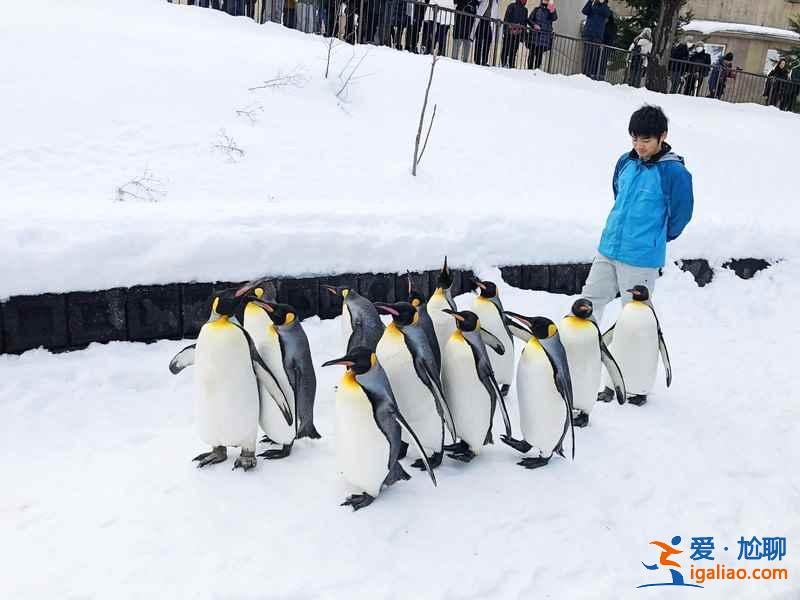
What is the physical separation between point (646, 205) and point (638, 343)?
0.73m

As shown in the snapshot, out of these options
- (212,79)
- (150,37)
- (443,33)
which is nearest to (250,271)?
(212,79)

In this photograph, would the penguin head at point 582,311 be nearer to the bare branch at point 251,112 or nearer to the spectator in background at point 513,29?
the bare branch at point 251,112

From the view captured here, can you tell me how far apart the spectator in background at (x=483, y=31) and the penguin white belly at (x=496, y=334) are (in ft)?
26.8

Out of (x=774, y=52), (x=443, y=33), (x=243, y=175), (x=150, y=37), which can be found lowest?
(x=243, y=175)

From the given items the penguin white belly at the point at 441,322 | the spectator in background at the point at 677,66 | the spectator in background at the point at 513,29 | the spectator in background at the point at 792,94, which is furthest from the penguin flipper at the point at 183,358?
the spectator in background at the point at 792,94

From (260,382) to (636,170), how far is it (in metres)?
2.25

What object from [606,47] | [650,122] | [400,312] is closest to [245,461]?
[400,312]

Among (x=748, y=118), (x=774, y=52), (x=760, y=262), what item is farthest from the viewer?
(x=774, y=52)

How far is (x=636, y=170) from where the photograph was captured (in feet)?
11.8

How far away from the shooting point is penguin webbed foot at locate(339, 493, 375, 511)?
256cm

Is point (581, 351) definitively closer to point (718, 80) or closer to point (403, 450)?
point (403, 450)

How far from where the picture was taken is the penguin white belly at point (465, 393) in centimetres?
285

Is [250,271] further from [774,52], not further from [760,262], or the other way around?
[774,52]

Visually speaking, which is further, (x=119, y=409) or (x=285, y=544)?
(x=119, y=409)
